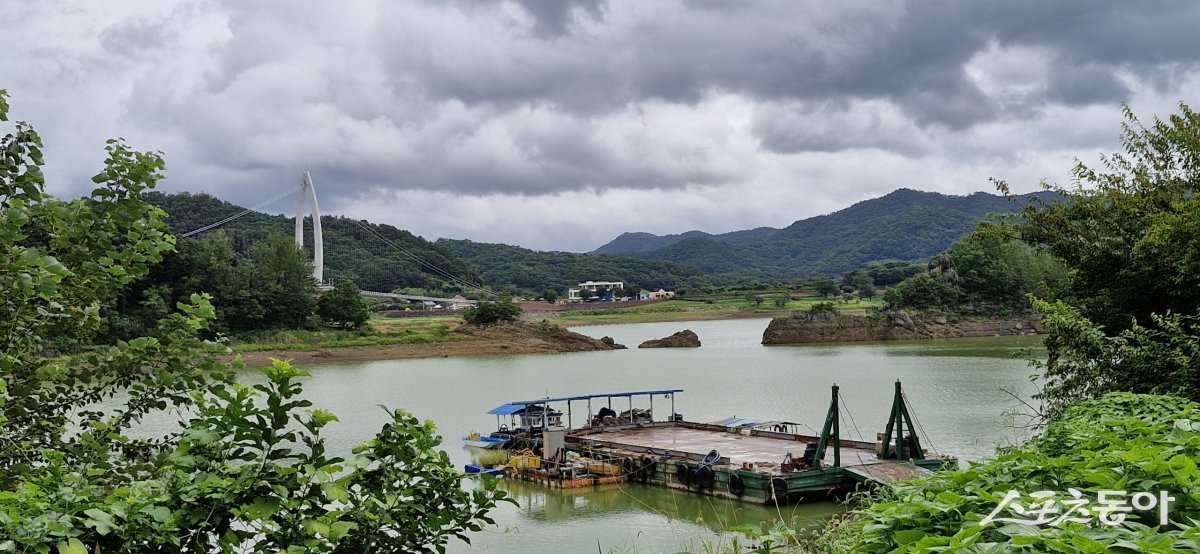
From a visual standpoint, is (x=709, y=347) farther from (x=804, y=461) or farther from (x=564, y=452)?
(x=804, y=461)

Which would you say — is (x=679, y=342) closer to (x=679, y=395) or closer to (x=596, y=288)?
(x=679, y=395)

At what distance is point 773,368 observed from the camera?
43.8 metres

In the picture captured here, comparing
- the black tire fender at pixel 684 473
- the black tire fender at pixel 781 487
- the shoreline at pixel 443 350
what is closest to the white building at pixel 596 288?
the shoreline at pixel 443 350

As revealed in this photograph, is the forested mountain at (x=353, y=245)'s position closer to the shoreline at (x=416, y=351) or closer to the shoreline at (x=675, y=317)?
the shoreline at (x=675, y=317)

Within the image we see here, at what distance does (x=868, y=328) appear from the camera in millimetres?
66125

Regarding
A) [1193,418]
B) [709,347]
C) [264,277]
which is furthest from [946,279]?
[1193,418]

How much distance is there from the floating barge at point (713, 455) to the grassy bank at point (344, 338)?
3646cm

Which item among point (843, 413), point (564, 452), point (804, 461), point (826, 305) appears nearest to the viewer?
point (804, 461)

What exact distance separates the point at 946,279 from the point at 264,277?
55.9 m

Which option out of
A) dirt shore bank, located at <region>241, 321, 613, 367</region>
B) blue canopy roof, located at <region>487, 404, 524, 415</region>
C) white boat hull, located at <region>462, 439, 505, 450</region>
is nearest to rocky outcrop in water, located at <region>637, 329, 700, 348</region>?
dirt shore bank, located at <region>241, 321, 613, 367</region>

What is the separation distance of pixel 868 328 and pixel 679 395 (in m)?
36.6

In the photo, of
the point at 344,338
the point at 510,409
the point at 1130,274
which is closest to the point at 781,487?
the point at 1130,274

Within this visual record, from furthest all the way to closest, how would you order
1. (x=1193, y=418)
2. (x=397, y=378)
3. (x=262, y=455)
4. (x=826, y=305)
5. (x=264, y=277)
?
(x=826, y=305) < (x=264, y=277) < (x=397, y=378) < (x=1193, y=418) < (x=262, y=455)

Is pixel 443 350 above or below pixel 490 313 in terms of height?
below
